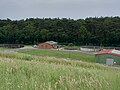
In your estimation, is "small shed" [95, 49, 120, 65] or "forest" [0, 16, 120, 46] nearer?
"small shed" [95, 49, 120, 65]

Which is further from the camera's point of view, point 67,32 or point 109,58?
point 67,32

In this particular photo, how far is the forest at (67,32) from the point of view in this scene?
8919 centimetres

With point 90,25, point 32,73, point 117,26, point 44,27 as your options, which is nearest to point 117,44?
point 117,26

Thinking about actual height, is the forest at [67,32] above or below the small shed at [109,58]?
above

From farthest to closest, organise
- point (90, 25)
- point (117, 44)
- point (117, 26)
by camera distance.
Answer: point (90, 25) < point (117, 26) < point (117, 44)

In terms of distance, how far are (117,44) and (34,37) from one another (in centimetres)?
3061

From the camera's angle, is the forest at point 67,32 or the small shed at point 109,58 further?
the forest at point 67,32

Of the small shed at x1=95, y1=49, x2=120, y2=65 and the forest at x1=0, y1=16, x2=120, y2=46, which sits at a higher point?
the forest at x1=0, y1=16, x2=120, y2=46

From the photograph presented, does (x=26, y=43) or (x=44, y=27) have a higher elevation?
(x=44, y=27)

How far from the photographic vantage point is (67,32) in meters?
93.3

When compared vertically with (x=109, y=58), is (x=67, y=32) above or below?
above

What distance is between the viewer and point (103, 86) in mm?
3707

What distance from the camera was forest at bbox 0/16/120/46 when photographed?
89188 millimetres

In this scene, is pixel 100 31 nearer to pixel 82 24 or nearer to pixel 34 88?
pixel 82 24
